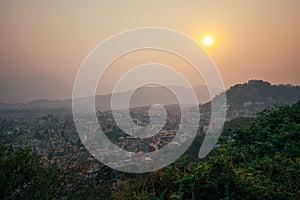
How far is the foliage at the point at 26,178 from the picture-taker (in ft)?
12.4

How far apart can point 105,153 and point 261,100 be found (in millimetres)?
44002

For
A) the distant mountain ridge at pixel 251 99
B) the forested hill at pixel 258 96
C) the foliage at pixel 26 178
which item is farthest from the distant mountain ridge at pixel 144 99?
the forested hill at pixel 258 96

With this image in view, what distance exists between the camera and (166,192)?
3059 millimetres

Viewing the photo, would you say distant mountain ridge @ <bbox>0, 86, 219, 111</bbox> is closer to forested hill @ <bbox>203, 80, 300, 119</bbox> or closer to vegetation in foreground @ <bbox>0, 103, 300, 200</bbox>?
vegetation in foreground @ <bbox>0, 103, 300, 200</bbox>

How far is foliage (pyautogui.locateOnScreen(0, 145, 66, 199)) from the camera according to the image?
149 inches

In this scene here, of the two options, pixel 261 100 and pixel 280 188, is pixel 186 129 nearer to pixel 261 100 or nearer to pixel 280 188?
pixel 280 188

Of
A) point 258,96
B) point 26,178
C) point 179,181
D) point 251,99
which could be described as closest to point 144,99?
point 26,178

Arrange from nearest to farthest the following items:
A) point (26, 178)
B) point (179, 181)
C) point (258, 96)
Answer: point (179, 181)
point (26, 178)
point (258, 96)

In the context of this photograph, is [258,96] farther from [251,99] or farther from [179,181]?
[179,181]

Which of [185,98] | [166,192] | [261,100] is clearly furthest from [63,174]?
[261,100]

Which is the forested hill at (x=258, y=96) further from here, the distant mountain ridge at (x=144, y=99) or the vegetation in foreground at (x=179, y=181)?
the vegetation in foreground at (x=179, y=181)

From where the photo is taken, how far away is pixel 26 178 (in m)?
4.05

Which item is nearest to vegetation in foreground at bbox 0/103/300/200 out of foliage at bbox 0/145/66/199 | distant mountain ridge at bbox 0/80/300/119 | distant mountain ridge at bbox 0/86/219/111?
foliage at bbox 0/145/66/199

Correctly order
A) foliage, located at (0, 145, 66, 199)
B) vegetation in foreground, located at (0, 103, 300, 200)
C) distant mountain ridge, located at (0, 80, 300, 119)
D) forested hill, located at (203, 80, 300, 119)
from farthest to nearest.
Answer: forested hill, located at (203, 80, 300, 119)
distant mountain ridge, located at (0, 80, 300, 119)
foliage, located at (0, 145, 66, 199)
vegetation in foreground, located at (0, 103, 300, 200)
